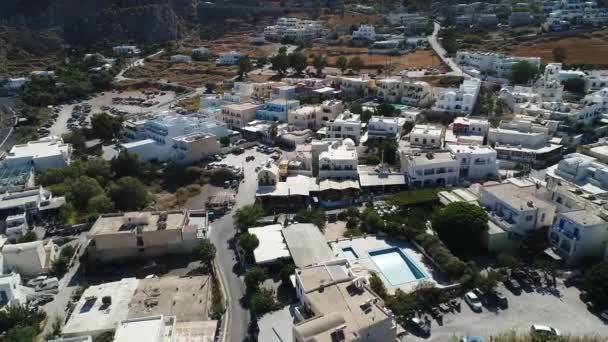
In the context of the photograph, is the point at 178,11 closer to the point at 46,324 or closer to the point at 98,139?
the point at 98,139

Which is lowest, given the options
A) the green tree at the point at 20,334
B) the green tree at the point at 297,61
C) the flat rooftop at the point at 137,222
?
the green tree at the point at 20,334


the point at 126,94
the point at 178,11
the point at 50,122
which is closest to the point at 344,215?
the point at 50,122

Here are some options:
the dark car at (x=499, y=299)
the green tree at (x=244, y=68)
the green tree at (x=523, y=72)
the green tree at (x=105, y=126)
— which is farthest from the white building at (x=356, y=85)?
the dark car at (x=499, y=299)

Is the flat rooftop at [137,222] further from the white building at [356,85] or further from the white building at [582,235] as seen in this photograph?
the white building at [356,85]

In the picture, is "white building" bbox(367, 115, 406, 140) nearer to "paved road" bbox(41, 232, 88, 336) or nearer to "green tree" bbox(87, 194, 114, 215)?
"green tree" bbox(87, 194, 114, 215)

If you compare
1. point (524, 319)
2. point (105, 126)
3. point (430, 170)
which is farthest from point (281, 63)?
point (524, 319)

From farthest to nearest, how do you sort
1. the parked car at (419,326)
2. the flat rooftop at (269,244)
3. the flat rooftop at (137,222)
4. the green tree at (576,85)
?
the green tree at (576,85) → the flat rooftop at (137,222) → the flat rooftop at (269,244) → the parked car at (419,326)

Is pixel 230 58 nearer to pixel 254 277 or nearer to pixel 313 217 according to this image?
pixel 313 217
